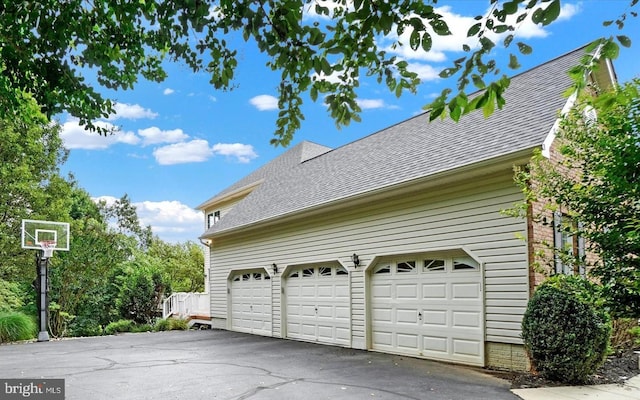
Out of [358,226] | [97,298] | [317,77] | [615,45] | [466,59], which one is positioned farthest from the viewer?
[97,298]

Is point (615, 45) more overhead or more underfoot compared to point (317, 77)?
more underfoot

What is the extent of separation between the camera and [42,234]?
15992 mm

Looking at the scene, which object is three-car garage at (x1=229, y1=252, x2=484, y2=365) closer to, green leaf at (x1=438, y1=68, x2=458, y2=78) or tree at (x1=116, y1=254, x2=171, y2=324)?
green leaf at (x1=438, y1=68, x2=458, y2=78)

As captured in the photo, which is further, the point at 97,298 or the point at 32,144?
the point at 97,298

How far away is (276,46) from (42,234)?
51.6 feet

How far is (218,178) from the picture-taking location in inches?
1029

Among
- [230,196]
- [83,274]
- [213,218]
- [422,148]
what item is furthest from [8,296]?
[422,148]

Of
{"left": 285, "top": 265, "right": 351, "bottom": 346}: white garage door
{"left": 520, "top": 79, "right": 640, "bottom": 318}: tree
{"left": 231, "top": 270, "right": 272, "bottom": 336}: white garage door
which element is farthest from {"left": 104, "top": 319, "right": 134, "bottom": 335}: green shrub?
{"left": 520, "top": 79, "right": 640, "bottom": 318}: tree

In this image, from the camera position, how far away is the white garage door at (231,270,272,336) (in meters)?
14.8

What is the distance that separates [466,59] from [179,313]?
761 inches

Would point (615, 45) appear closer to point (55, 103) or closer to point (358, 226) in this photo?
point (55, 103)

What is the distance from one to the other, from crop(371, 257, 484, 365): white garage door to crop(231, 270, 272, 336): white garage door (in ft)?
15.7

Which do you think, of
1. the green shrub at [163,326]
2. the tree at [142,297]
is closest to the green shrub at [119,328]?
the green shrub at [163,326]

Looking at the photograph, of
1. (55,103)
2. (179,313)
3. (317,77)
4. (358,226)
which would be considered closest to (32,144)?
(179,313)
